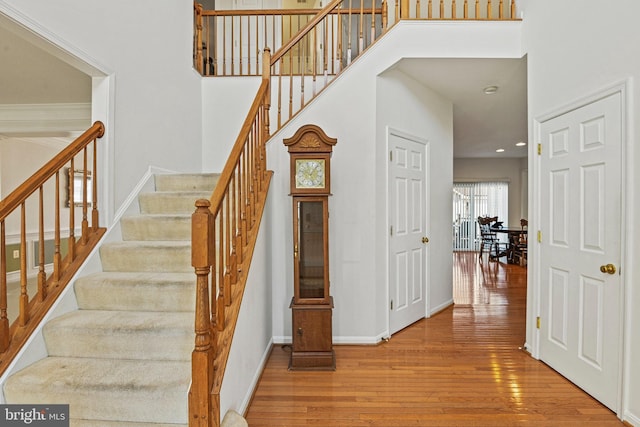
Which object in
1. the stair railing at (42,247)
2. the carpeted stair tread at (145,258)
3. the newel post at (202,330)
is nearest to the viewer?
the newel post at (202,330)

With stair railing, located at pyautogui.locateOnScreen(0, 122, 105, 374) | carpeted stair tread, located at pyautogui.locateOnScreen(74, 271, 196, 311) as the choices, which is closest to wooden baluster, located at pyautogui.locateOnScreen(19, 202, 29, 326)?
stair railing, located at pyautogui.locateOnScreen(0, 122, 105, 374)

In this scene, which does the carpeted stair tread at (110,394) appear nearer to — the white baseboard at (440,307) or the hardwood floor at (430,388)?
the hardwood floor at (430,388)

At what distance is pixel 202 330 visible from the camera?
1.55 meters

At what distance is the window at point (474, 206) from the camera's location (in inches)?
374

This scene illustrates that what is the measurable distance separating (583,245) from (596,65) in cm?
126

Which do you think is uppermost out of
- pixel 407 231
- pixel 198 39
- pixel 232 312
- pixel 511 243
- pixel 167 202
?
pixel 198 39

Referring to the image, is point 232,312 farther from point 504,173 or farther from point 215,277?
point 504,173

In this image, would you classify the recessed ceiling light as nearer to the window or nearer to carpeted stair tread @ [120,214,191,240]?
carpeted stair tread @ [120,214,191,240]

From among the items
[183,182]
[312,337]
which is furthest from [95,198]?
[312,337]

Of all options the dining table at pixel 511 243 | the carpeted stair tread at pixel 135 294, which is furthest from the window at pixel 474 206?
the carpeted stair tread at pixel 135 294

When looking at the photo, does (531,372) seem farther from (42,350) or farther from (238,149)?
(42,350)

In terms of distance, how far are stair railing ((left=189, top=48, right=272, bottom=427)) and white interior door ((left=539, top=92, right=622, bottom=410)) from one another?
7.88 ft

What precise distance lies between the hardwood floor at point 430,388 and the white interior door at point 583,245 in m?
0.23

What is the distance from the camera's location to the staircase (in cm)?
164
